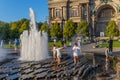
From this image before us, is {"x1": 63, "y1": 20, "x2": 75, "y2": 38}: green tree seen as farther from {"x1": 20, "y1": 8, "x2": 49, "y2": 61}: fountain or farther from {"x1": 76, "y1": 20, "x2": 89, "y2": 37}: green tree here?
{"x1": 20, "y1": 8, "x2": 49, "y2": 61}: fountain

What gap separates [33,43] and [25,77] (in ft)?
41.4

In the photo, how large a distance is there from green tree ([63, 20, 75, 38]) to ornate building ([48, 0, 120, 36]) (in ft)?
17.4

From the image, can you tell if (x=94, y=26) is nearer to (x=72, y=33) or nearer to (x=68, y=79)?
(x=72, y=33)

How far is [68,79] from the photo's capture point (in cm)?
1753

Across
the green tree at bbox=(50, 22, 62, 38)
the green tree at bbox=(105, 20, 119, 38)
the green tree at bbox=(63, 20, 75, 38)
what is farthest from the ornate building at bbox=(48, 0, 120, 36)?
the green tree at bbox=(63, 20, 75, 38)

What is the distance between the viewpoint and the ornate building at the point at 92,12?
85.2 meters

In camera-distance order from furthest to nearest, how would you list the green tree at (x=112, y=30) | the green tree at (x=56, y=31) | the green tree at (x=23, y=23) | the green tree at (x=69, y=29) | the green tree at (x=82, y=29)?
1. the green tree at (x=23, y=23)
2. the green tree at (x=56, y=31)
3. the green tree at (x=69, y=29)
4. the green tree at (x=82, y=29)
5. the green tree at (x=112, y=30)

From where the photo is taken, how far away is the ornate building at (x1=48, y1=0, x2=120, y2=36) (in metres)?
85.2

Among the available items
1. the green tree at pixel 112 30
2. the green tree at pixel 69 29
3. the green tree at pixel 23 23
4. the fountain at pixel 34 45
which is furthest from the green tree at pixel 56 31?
the fountain at pixel 34 45

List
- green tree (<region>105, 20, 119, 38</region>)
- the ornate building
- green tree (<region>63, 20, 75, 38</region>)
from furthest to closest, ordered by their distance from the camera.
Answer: the ornate building, green tree (<region>63, 20, 75, 38</region>), green tree (<region>105, 20, 119, 38</region>)

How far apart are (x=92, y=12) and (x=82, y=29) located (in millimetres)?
8400

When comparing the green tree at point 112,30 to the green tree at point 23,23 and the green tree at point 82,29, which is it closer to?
the green tree at point 82,29

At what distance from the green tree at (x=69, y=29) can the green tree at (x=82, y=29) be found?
1.83 m

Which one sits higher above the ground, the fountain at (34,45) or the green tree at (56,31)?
the green tree at (56,31)
